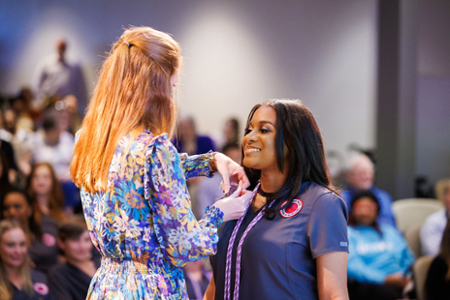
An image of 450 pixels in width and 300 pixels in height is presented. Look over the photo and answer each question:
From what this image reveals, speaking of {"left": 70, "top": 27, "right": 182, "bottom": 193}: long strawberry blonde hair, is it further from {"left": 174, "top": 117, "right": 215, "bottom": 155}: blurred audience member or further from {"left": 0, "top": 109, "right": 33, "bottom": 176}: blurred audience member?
{"left": 174, "top": 117, "right": 215, "bottom": 155}: blurred audience member

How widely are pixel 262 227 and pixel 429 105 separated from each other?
4.99 meters

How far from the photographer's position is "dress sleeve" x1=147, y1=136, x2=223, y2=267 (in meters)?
1.13

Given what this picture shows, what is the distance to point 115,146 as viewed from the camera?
46.4 inches

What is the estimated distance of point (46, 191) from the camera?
11.1 feet

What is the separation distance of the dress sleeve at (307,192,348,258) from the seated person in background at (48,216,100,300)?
1.71m

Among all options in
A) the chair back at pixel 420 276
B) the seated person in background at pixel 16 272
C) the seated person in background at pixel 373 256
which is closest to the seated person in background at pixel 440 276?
the chair back at pixel 420 276

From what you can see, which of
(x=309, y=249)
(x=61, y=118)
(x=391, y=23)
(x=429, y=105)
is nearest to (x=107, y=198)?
(x=309, y=249)

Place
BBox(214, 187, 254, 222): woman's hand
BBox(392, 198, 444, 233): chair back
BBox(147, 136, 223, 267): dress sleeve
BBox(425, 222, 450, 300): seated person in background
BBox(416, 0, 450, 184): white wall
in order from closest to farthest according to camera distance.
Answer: BBox(147, 136, 223, 267): dress sleeve, BBox(214, 187, 254, 222): woman's hand, BBox(425, 222, 450, 300): seated person in background, BBox(392, 198, 444, 233): chair back, BBox(416, 0, 450, 184): white wall

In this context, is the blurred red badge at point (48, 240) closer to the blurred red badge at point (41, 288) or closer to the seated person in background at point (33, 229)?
the seated person in background at point (33, 229)

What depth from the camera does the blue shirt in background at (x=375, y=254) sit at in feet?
10.2

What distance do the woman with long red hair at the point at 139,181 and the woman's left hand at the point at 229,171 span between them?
0.11m

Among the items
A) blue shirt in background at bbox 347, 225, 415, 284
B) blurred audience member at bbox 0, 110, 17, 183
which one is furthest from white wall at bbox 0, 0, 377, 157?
blue shirt in background at bbox 347, 225, 415, 284

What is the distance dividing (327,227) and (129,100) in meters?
0.64

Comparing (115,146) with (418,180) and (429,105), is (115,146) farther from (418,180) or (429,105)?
(429,105)
